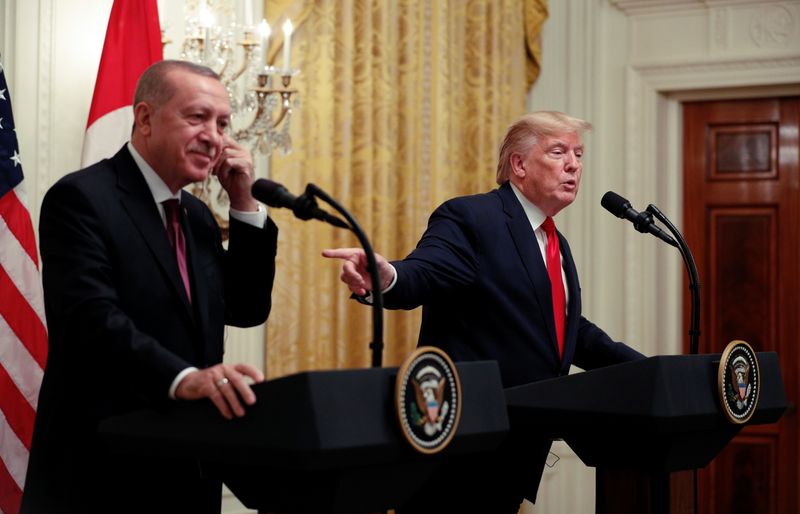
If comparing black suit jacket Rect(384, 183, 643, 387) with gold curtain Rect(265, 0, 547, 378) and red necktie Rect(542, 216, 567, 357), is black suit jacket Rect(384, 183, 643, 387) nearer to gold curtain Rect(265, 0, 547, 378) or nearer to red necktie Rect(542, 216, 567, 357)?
red necktie Rect(542, 216, 567, 357)

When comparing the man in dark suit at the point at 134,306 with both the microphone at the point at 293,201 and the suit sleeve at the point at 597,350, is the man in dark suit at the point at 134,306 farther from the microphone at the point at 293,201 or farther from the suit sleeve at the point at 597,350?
the suit sleeve at the point at 597,350

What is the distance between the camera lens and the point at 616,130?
5773 millimetres

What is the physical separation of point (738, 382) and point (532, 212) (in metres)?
0.84

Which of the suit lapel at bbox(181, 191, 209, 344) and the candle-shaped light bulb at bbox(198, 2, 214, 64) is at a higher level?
the candle-shaped light bulb at bbox(198, 2, 214, 64)

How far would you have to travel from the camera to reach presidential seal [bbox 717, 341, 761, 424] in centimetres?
251

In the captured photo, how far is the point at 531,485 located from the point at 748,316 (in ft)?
10.2

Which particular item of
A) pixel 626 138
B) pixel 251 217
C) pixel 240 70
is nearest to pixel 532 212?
pixel 251 217

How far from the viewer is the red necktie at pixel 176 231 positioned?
87.8 inches

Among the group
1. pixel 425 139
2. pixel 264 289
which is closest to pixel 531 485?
pixel 264 289

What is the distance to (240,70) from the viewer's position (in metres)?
3.98

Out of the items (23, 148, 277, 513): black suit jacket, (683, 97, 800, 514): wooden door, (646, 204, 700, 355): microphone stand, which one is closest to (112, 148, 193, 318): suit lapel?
(23, 148, 277, 513): black suit jacket

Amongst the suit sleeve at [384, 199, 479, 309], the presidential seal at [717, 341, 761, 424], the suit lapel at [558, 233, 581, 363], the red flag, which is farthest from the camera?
the red flag

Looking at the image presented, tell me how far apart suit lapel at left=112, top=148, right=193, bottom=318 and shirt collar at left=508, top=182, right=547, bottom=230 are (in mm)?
1274

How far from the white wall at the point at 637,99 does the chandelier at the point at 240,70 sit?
212cm
